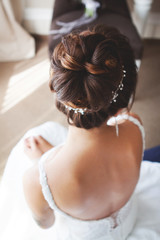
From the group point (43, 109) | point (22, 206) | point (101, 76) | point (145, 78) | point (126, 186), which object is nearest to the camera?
point (101, 76)

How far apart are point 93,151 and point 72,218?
0.29 meters

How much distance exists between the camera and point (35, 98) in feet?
6.29

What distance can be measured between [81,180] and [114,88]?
260 mm

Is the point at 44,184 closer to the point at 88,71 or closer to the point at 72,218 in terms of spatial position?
the point at 72,218

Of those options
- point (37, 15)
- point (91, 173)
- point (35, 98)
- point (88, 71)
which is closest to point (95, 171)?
point (91, 173)

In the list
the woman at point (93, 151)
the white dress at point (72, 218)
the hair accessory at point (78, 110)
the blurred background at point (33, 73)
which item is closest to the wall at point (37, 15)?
the blurred background at point (33, 73)

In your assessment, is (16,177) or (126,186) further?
(16,177)

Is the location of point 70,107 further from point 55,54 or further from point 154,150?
point 154,150

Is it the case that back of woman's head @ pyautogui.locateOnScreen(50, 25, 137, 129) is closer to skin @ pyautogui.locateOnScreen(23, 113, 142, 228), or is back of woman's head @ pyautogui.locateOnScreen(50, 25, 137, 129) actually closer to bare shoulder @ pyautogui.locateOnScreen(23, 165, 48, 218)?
skin @ pyautogui.locateOnScreen(23, 113, 142, 228)

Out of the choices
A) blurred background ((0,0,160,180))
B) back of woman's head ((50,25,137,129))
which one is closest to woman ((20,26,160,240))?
back of woman's head ((50,25,137,129))

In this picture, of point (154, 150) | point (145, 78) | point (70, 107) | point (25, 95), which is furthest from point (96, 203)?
point (145, 78)

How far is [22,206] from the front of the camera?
92 cm

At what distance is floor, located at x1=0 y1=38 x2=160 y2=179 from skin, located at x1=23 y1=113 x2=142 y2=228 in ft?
3.21

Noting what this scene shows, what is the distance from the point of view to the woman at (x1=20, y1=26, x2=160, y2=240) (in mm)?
445
